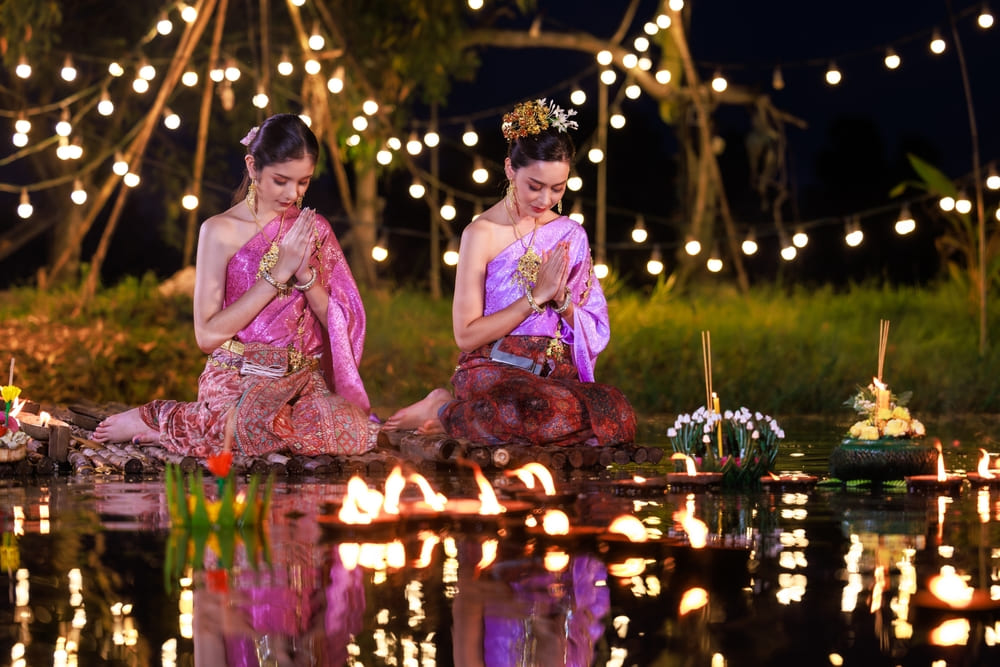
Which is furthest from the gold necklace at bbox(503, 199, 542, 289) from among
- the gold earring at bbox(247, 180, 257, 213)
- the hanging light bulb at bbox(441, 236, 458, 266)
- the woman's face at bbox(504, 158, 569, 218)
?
the hanging light bulb at bbox(441, 236, 458, 266)

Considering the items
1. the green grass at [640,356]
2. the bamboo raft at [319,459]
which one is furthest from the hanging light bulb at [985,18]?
Result: the bamboo raft at [319,459]

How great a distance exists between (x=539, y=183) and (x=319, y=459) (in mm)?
1597

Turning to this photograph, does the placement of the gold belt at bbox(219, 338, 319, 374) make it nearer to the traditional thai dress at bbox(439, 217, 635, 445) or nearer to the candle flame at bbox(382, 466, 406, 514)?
the traditional thai dress at bbox(439, 217, 635, 445)

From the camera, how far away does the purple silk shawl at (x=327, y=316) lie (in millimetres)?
6668

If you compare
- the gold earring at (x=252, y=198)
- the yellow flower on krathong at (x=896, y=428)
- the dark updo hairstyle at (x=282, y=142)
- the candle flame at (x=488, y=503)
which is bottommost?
the candle flame at (x=488, y=503)

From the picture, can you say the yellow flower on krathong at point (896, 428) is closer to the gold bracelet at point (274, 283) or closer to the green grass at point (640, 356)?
the gold bracelet at point (274, 283)

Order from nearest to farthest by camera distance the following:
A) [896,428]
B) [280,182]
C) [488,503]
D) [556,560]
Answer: [556,560]
[488,503]
[896,428]
[280,182]

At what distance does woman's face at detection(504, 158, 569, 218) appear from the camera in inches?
269

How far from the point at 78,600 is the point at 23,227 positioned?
43.5 feet

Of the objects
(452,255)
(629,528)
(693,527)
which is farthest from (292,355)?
(452,255)

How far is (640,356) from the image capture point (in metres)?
10.9

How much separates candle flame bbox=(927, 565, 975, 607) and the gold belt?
3464 millimetres

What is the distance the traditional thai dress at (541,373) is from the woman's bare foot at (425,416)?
125mm

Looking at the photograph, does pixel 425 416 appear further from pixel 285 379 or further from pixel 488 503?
pixel 488 503
